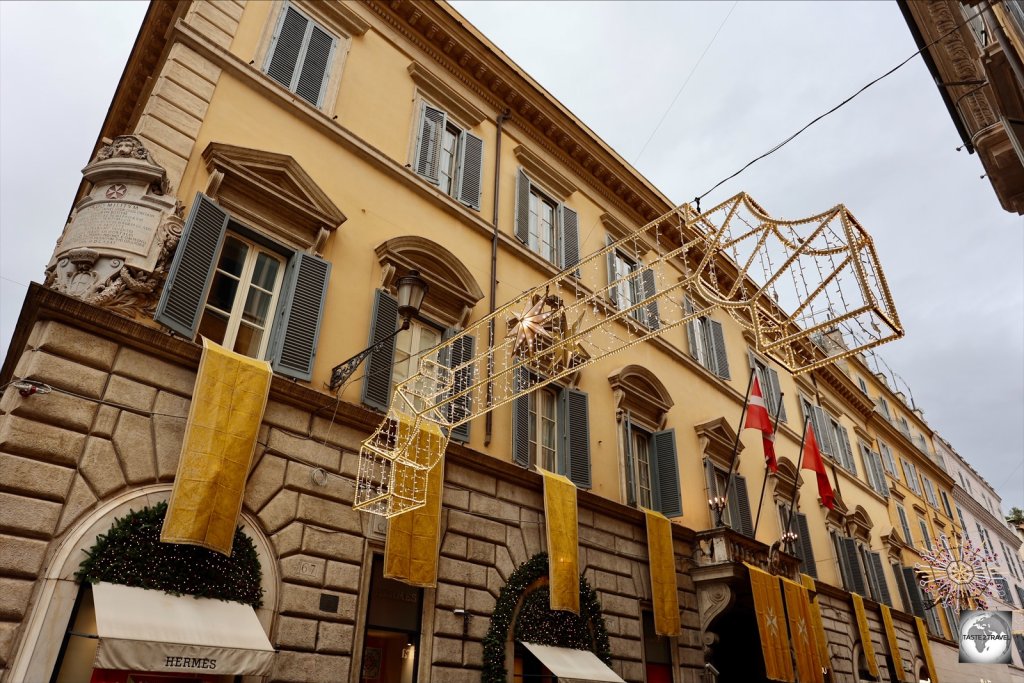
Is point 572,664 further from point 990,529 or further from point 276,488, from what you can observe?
point 990,529

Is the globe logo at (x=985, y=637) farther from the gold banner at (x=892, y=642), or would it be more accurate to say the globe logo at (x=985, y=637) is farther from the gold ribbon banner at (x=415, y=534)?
the gold ribbon banner at (x=415, y=534)

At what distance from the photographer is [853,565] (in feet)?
65.3

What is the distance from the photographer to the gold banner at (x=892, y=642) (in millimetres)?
19141

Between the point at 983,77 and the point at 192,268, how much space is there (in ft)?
37.3

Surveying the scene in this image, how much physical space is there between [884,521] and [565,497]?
19728mm

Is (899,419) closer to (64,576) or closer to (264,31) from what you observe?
(264,31)

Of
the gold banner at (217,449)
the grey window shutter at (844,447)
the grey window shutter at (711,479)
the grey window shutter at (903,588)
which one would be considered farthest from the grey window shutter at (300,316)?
the grey window shutter at (903,588)

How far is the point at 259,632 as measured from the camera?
6.18m

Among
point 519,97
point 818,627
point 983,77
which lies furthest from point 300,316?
point 818,627

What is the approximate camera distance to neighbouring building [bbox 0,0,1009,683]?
6.05m

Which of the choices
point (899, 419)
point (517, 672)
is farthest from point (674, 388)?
point (899, 419)

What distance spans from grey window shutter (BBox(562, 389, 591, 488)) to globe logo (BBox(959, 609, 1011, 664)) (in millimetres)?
11661

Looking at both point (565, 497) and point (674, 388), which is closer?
point (565, 497)

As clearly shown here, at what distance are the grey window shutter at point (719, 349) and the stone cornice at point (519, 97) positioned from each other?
3629 mm
